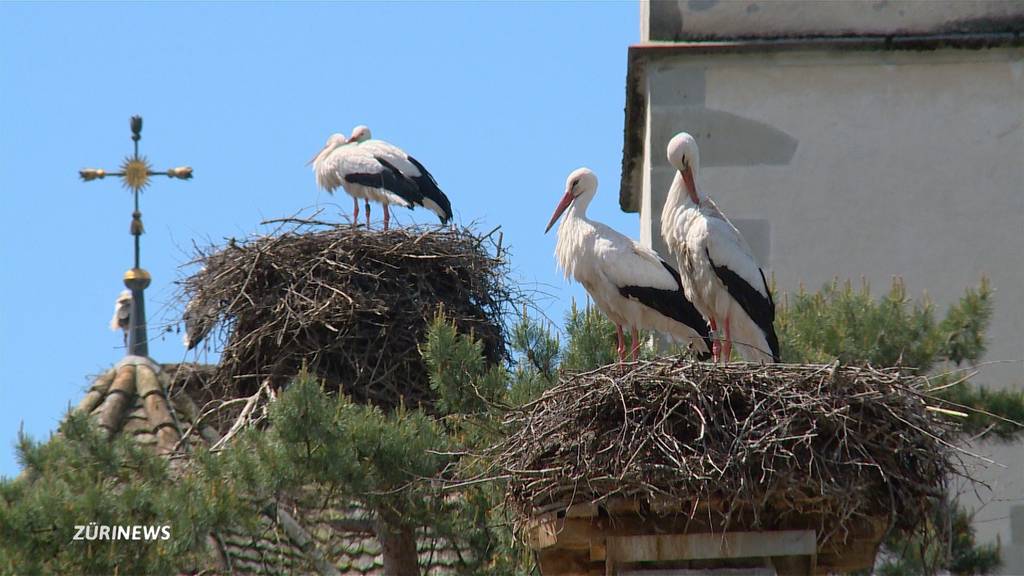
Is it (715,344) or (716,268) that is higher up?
(716,268)

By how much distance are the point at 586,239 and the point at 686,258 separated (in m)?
0.63

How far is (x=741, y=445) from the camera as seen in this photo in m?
6.97

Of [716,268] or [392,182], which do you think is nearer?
[716,268]

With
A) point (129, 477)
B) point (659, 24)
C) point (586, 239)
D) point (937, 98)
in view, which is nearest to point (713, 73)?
point (659, 24)

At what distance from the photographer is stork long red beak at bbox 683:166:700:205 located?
9539 mm

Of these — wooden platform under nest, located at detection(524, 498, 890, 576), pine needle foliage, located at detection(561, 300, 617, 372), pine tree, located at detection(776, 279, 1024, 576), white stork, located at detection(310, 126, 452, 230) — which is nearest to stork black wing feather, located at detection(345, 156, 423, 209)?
white stork, located at detection(310, 126, 452, 230)

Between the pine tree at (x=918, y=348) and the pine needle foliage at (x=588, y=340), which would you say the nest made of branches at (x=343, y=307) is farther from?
the pine tree at (x=918, y=348)

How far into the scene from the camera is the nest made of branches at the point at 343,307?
455 inches

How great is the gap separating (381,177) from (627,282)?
4.13m

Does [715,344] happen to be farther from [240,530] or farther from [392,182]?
[392,182]

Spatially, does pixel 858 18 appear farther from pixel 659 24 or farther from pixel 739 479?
pixel 739 479

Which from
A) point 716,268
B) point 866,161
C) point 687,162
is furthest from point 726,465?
point 866,161

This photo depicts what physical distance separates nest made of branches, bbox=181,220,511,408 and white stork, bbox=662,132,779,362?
6.93ft


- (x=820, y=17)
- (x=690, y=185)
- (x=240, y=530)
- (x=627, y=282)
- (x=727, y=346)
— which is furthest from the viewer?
(x=820, y=17)
